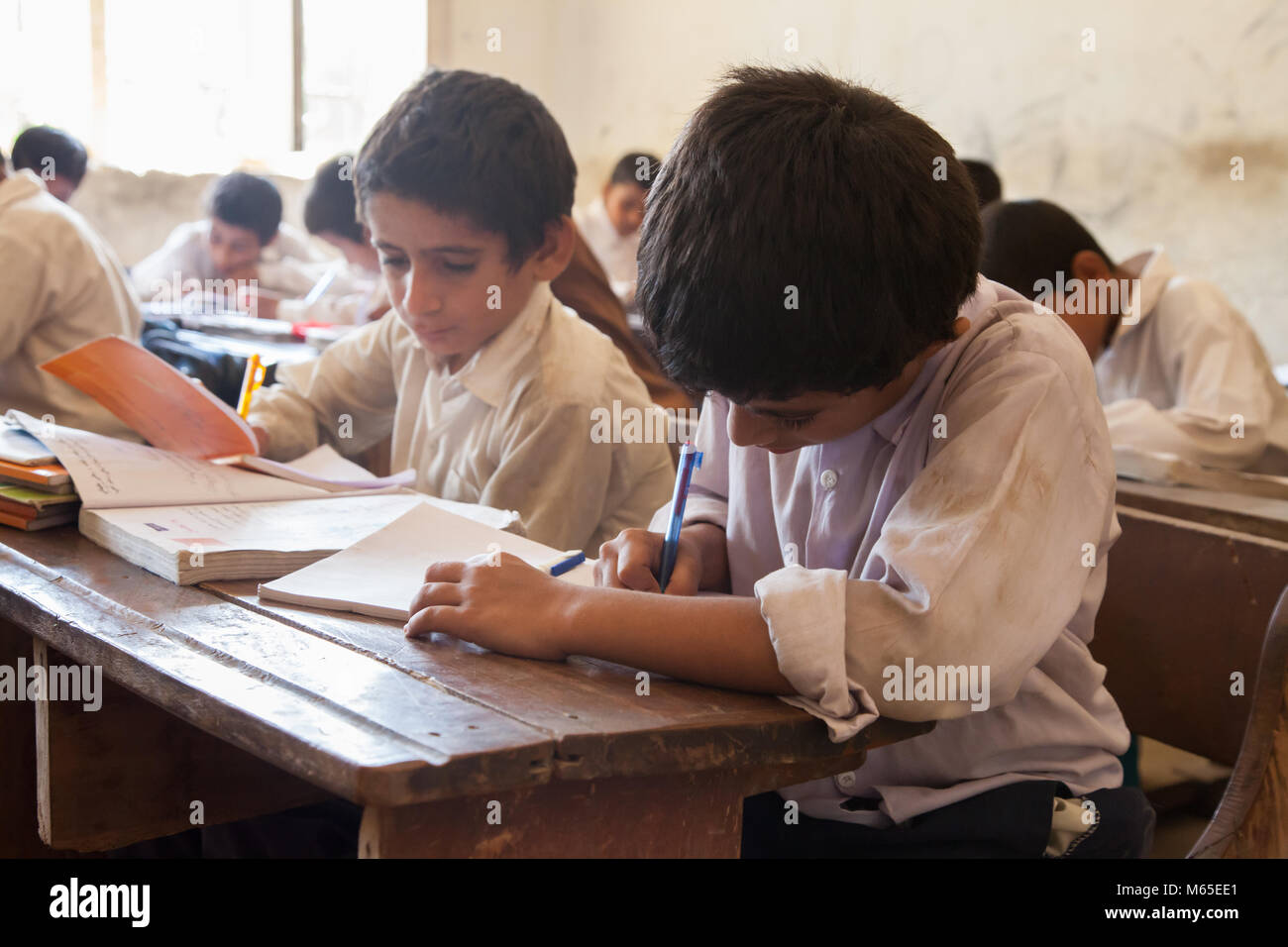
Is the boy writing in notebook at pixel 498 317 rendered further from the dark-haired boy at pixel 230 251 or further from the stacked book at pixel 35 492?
the dark-haired boy at pixel 230 251

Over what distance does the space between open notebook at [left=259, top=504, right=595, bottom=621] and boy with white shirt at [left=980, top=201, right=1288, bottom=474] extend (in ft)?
A: 4.55

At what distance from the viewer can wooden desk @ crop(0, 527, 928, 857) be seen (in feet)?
2.35

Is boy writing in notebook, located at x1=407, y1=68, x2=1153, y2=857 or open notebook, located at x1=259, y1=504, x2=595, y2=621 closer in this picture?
boy writing in notebook, located at x1=407, y1=68, x2=1153, y2=857

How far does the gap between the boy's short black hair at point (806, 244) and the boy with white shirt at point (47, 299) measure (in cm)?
202

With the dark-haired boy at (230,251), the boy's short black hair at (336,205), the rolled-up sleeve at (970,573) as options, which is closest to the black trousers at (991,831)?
the rolled-up sleeve at (970,573)

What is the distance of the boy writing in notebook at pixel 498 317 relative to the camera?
163 centimetres

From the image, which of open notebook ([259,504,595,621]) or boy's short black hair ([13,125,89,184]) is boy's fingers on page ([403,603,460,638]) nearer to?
open notebook ([259,504,595,621])

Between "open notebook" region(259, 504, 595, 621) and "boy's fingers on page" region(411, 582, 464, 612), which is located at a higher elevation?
"boy's fingers on page" region(411, 582, 464, 612)

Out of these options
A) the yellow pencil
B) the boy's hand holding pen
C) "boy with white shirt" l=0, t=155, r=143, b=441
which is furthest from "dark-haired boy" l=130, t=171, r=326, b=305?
the boy's hand holding pen

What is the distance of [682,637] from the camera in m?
0.87

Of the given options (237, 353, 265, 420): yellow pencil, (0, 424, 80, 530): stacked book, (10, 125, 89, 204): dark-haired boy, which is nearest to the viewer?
(0, 424, 80, 530): stacked book

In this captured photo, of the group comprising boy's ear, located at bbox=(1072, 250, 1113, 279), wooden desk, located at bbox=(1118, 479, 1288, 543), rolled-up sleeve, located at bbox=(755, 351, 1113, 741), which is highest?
boy's ear, located at bbox=(1072, 250, 1113, 279)

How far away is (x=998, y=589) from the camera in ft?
2.83

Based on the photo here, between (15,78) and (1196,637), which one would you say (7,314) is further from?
(15,78)
